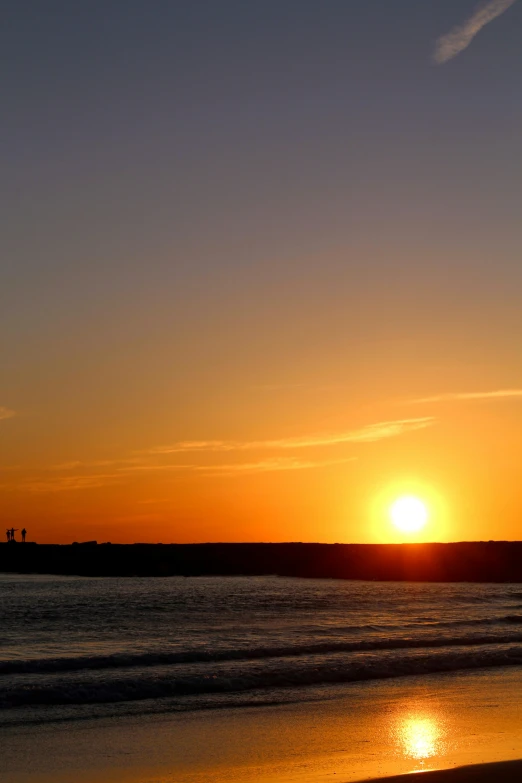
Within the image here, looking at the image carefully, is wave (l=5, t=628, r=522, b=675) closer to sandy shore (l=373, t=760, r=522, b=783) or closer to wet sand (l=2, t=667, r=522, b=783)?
wet sand (l=2, t=667, r=522, b=783)

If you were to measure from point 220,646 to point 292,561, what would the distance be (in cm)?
4837

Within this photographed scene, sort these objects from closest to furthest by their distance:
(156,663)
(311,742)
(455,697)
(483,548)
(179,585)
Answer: (311,742) < (455,697) < (156,663) < (179,585) < (483,548)

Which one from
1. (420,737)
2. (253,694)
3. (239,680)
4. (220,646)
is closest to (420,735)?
(420,737)

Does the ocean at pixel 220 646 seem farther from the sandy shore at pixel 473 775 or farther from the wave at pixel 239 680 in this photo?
the sandy shore at pixel 473 775

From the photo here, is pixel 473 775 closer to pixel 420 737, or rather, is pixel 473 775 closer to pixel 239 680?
pixel 420 737

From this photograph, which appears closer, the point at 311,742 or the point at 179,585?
the point at 311,742

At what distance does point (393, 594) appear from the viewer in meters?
43.7

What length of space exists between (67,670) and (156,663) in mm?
2214

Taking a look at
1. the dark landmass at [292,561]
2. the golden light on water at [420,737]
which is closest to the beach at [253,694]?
the golden light on water at [420,737]

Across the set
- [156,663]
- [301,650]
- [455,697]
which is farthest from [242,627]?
[455,697]

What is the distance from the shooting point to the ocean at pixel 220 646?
52.4ft

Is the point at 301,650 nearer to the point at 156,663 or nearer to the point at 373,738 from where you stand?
the point at 156,663

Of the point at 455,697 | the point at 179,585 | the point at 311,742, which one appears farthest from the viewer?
the point at 179,585

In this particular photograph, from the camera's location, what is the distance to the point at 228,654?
68.0ft
